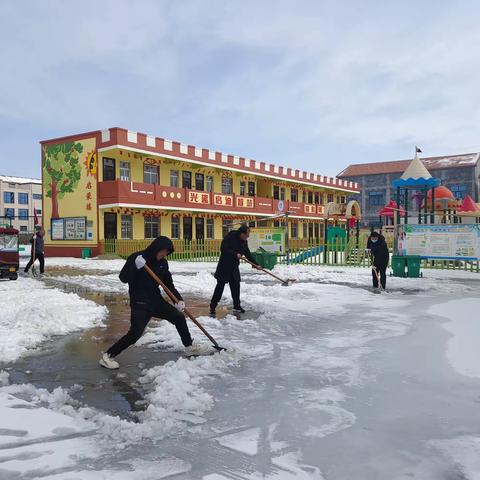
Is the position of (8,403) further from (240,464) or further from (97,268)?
(97,268)

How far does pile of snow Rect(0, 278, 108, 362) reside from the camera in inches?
221

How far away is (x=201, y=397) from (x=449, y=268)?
14287 mm

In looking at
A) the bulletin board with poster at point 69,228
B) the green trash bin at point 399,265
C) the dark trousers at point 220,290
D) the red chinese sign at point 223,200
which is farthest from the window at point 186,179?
the dark trousers at point 220,290

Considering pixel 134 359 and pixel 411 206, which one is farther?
pixel 411 206

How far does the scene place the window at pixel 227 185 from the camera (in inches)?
1254

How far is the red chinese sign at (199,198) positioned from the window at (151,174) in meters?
2.30

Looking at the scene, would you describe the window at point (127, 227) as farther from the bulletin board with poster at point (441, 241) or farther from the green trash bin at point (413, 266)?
the green trash bin at point (413, 266)

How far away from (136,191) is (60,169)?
18.7 feet

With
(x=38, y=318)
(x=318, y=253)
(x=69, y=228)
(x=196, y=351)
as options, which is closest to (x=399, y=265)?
(x=318, y=253)

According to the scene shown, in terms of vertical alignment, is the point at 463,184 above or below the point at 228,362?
above

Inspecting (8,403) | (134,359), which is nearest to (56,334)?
(134,359)

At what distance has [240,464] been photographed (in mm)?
2693

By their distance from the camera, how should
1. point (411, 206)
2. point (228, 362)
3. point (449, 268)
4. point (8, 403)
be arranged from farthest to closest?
point (411, 206) → point (449, 268) → point (228, 362) → point (8, 403)

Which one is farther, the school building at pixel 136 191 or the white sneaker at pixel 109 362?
the school building at pixel 136 191
